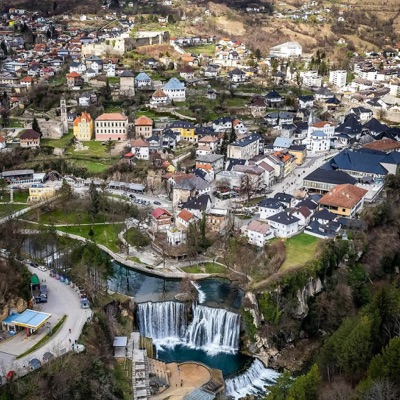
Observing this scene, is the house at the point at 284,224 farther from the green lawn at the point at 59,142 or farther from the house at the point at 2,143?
the house at the point at 2,143

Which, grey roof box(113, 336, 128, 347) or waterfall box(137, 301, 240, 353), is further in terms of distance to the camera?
waterfall box(137, 301, 240, 353)

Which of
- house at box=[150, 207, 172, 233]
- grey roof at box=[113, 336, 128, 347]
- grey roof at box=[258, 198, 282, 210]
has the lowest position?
house at box=[150, 207, 172, 233]

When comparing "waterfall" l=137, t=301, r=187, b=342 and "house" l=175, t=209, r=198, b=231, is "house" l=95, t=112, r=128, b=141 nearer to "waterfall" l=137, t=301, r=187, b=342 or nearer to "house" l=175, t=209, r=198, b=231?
"house" l=175, t=209, r=198, b=231

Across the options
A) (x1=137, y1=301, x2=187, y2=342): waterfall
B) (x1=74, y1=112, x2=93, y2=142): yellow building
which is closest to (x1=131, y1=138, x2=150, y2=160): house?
(x1=74, y1=112, x2=93, y2=142): yellow building

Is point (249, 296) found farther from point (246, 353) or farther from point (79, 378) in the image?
point (79, 378)

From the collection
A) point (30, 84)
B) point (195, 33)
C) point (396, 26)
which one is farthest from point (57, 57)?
point (396, 26)

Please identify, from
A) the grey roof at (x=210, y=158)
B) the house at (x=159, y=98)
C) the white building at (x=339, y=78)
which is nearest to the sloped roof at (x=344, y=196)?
the grey roof at (x=210, y=158)
